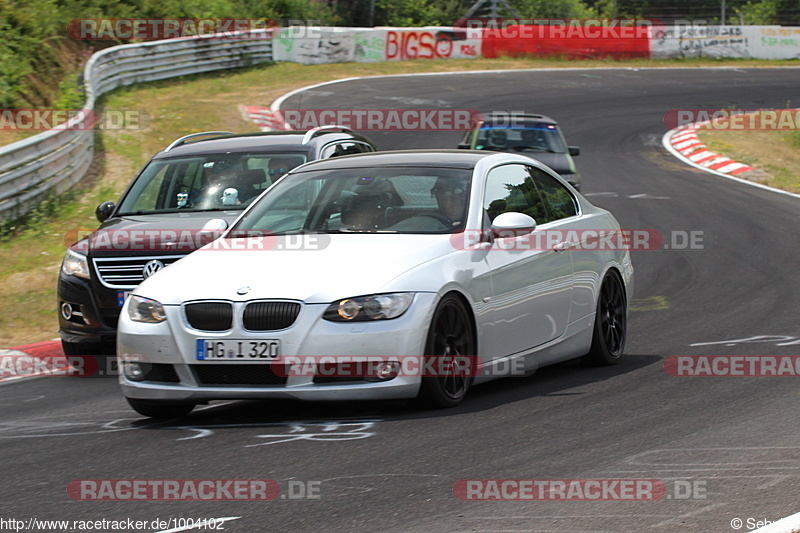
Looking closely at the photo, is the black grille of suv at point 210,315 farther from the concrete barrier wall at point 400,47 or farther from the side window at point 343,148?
the concrete barrier wall at point 400,47

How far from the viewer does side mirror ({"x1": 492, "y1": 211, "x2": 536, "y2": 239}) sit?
7070 millimetres

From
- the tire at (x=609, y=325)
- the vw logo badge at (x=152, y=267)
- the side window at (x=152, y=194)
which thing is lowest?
the tire at (x=609, y=325)

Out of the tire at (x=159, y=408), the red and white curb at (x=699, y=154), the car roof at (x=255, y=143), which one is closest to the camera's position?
the tire at (x=159, y=408)

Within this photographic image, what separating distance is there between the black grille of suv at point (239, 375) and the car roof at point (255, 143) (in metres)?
4.21

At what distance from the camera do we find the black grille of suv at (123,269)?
356 inches

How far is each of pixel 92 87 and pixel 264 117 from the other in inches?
182

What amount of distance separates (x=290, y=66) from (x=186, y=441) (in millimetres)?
31433

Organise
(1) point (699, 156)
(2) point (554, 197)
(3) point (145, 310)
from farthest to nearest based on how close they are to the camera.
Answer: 1. (1) point (699, 156)
2. (2) point (554, 197)
3. (3) point (145, 310)

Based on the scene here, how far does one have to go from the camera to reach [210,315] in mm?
6352

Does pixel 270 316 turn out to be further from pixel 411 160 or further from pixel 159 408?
pixel 411 160

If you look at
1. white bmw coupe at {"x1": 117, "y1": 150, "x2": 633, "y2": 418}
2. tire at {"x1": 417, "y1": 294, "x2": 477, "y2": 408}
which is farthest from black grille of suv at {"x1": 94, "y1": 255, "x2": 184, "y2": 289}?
tire at {"x1": 417, "y1": 294, "x2": 477, "y2": 408}

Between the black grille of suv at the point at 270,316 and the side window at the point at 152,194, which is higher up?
the black grille of suv at the point at 270,316

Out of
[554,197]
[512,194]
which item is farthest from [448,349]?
[554,197]

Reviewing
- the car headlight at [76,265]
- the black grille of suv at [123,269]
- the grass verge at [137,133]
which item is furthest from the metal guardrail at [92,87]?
the black grille of suv at [123,269]
